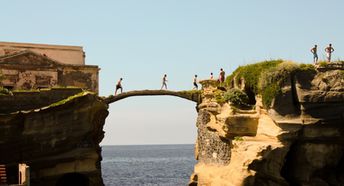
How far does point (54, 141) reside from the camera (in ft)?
123

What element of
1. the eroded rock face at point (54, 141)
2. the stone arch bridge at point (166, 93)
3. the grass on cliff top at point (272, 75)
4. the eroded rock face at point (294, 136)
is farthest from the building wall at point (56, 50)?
the grass on cliff top at point (272, 75)

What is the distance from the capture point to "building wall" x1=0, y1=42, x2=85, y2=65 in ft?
157

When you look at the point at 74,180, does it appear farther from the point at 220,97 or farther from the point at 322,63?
the point at 322,63

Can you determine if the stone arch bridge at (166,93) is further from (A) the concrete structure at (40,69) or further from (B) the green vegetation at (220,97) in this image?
(B) the green vegetation at (220,97)

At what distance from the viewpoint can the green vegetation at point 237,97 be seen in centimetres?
3681

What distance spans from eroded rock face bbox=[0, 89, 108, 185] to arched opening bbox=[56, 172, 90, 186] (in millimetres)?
84

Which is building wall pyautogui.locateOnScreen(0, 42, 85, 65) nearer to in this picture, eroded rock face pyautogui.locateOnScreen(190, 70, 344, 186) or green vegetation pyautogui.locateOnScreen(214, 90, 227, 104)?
green vegetation pyautogui.locateOnScreen(214, 90, 227, 104)

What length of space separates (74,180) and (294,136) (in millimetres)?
17009

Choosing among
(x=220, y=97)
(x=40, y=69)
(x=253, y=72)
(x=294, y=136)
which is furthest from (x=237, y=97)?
(x=40, y=69)

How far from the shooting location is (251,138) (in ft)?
115

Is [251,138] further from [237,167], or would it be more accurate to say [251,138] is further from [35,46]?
[35,46]

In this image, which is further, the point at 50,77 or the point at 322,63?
the point at 50,77

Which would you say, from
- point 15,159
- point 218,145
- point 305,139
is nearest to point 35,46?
point 15,159

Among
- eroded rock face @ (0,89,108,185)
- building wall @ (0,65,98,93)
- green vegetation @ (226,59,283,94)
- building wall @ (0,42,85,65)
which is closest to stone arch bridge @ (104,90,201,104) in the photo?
building wall @ (0,65,98,93)
